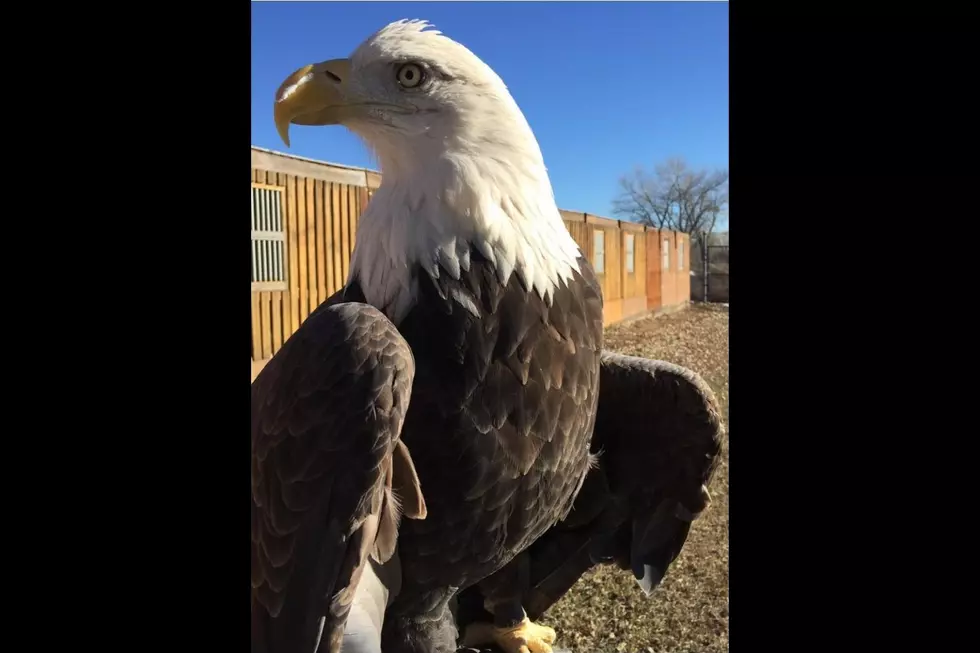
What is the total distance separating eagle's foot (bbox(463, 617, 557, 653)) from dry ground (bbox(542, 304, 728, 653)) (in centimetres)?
89

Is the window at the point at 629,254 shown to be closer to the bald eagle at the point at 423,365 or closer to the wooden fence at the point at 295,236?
the wooden fence at the point at 295,236

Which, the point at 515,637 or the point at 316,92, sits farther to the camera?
the point at 515,637

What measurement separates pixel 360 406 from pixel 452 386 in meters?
0.17

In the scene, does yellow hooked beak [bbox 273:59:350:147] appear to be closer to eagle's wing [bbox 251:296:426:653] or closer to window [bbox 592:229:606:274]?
eagle's wing [bbox 251:296:426:653]

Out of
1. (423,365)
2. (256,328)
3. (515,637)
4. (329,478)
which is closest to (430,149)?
(423,365)

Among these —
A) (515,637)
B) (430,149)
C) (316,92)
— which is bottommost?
(515,637)

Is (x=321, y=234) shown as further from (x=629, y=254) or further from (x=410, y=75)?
(x=629, y=254)

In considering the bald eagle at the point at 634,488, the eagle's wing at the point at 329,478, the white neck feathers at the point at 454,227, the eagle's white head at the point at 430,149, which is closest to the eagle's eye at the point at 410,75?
the eagle's white head at the point at 430,149

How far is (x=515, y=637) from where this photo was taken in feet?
4.86

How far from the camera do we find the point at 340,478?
3.06ft

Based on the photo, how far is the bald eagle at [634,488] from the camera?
1.42m

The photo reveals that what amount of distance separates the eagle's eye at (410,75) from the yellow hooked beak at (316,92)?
0.10 metres

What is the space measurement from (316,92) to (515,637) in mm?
1247
